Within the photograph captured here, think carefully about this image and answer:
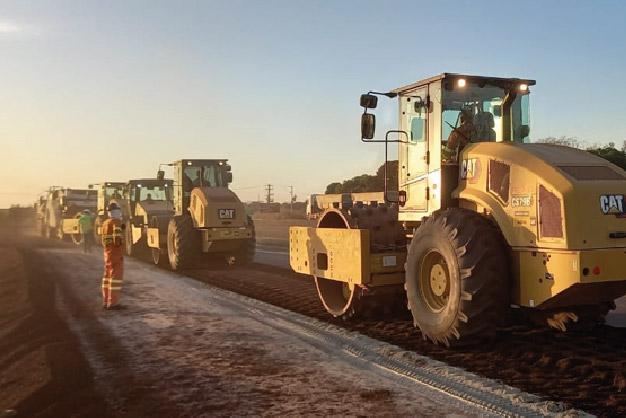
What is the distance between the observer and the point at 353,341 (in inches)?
265

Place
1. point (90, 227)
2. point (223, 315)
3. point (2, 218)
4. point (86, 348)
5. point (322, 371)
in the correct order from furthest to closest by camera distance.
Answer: point (2, 218)
point (90, 227)
point (223, 315)
point (86, 348)
point (322, 371)

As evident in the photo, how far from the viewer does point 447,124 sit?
6.86 meters

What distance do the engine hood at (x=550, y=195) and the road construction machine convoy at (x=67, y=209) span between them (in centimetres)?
2629

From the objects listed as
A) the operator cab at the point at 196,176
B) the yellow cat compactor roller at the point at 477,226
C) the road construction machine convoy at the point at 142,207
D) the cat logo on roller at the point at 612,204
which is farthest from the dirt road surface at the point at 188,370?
the road construction machine convoy at the point at 142,207

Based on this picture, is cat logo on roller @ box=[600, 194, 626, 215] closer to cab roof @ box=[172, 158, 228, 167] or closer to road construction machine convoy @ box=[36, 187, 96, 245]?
cab roof @ box=[172, 158, 228, 167]

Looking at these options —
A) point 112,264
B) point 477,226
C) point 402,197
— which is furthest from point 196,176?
point 477,226

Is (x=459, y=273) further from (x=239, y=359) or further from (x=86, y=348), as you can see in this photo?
(x=86, y=348)

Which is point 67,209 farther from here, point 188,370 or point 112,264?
point 188,370

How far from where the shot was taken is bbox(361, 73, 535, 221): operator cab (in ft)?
22.1

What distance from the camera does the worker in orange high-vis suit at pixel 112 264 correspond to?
920 cm

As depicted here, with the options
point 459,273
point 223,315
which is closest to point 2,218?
point 223,315

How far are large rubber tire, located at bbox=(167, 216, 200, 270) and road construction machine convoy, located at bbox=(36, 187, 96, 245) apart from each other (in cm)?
1510

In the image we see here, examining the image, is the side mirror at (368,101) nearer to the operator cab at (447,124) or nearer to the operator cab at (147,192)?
the operator cab at (447,124)

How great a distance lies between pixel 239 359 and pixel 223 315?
258 centimetres
